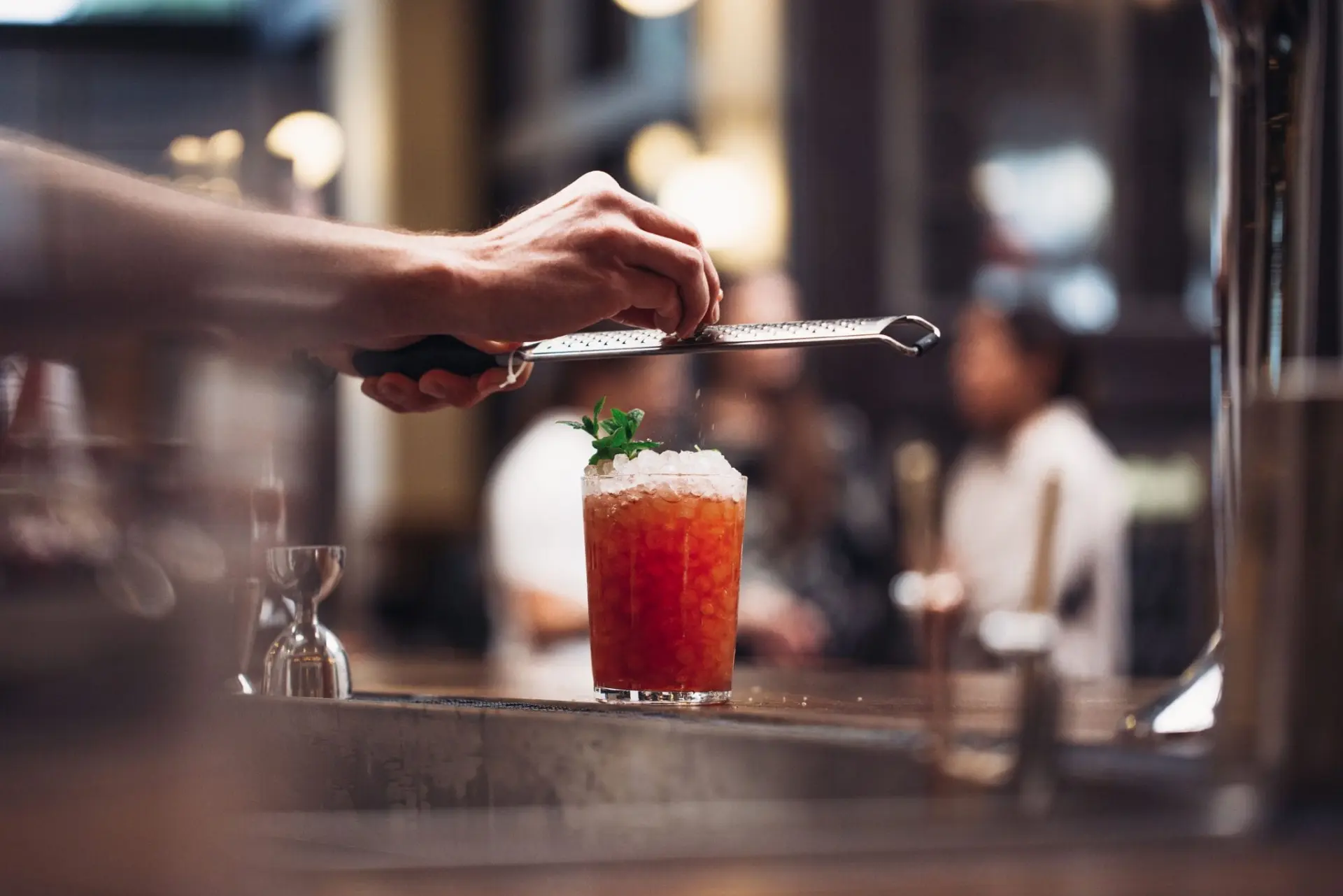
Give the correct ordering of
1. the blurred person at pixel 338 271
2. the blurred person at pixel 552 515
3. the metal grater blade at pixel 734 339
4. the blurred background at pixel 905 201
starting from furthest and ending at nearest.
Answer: the blurred background at pixel 905 201 < the blurred person at pixel 552 515 < the metal grater blade at pixel 734 339 < the blurred person at pixel 338 271

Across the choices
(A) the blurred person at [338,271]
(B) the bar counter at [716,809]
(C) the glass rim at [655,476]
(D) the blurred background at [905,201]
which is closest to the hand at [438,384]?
(A) the blurred person at [338,271]

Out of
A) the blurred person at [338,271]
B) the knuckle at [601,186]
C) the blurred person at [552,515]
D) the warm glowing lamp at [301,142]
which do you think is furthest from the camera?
the blurred person at [552,515]

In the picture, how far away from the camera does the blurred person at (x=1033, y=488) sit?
143 inches

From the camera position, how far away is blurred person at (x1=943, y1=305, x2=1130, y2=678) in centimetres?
364

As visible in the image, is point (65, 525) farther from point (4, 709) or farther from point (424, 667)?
point (424, 667)

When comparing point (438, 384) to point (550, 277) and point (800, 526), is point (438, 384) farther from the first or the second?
point (800, 526)

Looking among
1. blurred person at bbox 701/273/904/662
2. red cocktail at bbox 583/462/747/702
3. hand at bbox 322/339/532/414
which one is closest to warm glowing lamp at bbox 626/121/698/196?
blurred person at bbox 701/273/904/662

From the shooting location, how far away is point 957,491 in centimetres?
425

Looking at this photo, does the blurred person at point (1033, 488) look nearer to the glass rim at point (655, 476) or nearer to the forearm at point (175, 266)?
the glass rim at point (655, 476)

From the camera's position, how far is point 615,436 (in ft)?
3.21

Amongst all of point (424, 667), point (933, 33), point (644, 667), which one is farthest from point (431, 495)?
point (644, 667)

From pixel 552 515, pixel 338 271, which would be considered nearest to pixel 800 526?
pixel 552 515

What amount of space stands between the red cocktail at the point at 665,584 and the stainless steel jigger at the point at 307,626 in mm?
175

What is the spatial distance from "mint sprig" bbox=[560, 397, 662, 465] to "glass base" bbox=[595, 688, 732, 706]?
0.50ft
